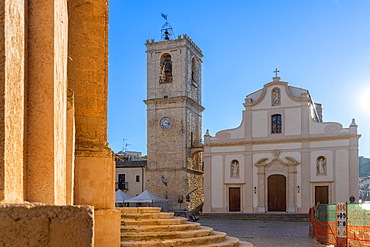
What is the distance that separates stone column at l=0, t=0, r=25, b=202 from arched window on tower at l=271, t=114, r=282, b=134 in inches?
1234

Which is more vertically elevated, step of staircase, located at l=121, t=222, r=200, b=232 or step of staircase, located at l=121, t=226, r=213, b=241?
step of staircase, located at l=121, t=222, r=200, b=232

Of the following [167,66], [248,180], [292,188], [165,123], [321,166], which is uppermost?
[167,66]

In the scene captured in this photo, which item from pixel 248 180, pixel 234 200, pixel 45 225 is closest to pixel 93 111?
pixel 45 225

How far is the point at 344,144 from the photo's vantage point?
31.0 m

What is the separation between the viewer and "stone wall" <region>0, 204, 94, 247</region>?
1.35 metres

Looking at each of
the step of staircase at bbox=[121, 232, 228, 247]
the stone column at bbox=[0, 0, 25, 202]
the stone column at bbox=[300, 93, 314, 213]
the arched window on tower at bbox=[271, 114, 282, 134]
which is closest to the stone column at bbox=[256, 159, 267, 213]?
the arched window on tower at bbox=[271, 114, 282, 134]

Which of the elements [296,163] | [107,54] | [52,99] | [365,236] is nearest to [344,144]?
[296,163]

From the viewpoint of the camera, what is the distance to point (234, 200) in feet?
109

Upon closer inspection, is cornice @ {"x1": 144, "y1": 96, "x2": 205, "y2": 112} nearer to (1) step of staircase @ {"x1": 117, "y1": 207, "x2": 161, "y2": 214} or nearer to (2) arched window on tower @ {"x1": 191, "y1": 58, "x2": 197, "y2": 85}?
(2) arched window on tower @ {"x1": 191, "y1": 58, "x2": 197, "y2": 85}

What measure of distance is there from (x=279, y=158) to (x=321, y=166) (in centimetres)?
270

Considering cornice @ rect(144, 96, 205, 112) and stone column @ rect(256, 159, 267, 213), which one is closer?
stone column @ rect(256, 159, 267, 213)

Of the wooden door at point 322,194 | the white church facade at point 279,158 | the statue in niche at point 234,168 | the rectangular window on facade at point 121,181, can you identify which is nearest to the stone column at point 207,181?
the white church facade at point 279,158

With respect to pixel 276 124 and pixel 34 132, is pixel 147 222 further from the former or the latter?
pixel 276 124

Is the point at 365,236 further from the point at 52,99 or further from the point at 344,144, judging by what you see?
the point at 344,144
